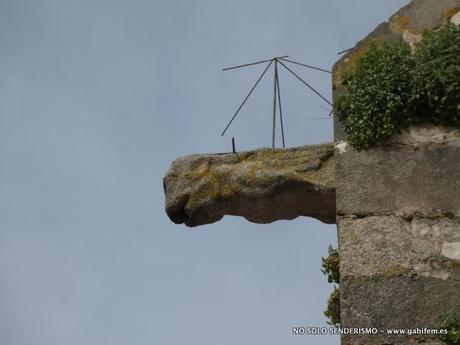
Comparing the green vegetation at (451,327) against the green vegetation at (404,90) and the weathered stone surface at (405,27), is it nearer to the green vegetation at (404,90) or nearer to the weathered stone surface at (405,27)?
the green vegetation at (404,90)

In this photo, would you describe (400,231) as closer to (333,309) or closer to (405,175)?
(405,175)

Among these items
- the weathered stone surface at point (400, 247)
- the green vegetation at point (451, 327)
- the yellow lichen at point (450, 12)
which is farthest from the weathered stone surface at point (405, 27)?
the green vegetation at point (451, 327)

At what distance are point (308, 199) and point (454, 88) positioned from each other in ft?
3.07

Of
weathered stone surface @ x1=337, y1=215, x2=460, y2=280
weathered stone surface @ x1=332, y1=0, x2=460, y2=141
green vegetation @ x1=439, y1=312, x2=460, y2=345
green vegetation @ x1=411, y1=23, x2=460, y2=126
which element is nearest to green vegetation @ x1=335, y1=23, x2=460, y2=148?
green vegetation @ x1=411, y1=23, x2=460, y2=126

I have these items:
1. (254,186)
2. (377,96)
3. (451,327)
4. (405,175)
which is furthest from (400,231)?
(254,186)

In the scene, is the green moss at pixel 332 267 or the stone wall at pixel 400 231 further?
the green moss at pixel 332 267

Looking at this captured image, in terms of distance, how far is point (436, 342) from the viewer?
14.3ft

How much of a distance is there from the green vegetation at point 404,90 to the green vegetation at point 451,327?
963 millimetres

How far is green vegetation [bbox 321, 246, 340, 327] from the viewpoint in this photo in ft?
17.7

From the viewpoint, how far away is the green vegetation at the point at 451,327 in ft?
14.2

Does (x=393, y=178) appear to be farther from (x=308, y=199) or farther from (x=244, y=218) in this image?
(x=244, y=218)

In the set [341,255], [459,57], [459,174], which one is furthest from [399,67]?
[341,255]

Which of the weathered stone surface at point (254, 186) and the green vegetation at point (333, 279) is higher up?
the weathered stone surface at point (254, 186)

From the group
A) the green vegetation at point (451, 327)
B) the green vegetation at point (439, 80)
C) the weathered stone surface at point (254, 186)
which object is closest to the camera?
the green vegetation at point (451, 327)
